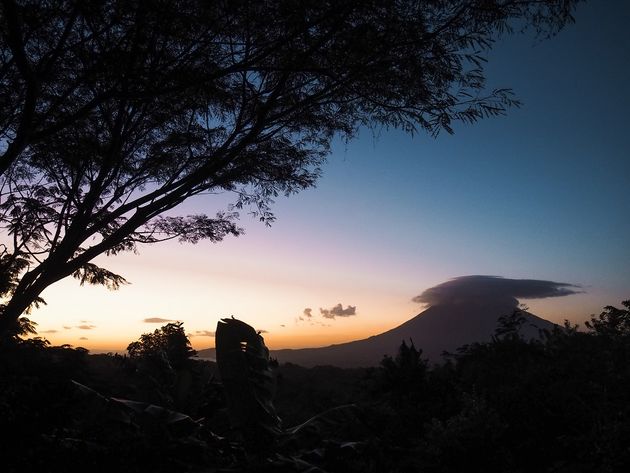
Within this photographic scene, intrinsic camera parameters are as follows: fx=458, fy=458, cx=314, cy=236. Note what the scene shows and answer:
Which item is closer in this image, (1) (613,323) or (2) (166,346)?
(1) (613,323)

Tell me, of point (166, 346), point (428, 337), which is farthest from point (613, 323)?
point (428, 337)

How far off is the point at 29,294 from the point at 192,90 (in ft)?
16.3

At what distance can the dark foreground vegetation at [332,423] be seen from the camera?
5422 mm

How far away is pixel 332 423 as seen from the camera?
6461 millimetres

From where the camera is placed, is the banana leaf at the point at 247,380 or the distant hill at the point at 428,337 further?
the distant hill at the point at 428,337

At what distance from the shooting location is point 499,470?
645 cm

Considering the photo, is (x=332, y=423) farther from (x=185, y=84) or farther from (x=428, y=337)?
(x=428, y=337)

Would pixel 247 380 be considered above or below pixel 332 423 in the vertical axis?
above

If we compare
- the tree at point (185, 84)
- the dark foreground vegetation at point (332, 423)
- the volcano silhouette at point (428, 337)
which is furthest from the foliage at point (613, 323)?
the volcano silhouette at point (428, 337)

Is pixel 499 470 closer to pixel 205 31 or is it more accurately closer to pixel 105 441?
pixel 105 441

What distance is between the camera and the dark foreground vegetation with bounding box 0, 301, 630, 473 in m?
5.42

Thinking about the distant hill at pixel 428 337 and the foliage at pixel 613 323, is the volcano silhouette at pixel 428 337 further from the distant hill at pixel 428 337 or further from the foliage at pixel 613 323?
the foliage at pixel 613 323

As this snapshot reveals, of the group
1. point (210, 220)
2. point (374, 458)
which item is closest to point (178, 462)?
point (374, 458)

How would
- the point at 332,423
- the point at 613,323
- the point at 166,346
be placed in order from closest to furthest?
the point at 332,423 < the point at 613,323 < the point at 166,346
